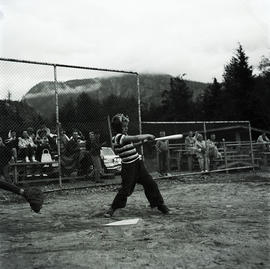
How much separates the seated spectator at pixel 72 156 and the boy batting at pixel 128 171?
5215 millimetres

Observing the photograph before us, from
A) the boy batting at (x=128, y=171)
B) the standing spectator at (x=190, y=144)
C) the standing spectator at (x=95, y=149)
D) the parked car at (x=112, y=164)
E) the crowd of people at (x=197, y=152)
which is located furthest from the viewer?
the standing spectator at (x=190, y=144)

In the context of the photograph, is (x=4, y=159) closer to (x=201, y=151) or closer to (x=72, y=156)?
(x=72, y=156)

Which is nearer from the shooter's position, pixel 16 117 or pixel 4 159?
pixel 4 159

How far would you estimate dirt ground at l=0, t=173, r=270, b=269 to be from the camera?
14.1 ft

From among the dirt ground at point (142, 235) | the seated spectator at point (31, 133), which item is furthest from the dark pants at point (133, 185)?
the seated spectator at point (31, 133)

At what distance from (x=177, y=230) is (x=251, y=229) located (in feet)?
3.17

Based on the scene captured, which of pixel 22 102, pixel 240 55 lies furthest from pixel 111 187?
pixel 240 55

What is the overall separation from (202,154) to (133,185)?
9156 mm

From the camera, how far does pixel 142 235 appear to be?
18.2 ft

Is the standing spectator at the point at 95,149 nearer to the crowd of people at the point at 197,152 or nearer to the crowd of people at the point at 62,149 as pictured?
the crowd of people at the point at 62,149

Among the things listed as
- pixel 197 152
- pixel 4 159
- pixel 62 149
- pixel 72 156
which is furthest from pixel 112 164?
pixel 4 159

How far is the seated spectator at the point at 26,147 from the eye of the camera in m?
12.2

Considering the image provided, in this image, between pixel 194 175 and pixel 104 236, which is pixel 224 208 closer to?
pixel 104 236

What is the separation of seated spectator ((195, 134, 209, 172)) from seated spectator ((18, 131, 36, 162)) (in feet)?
20.4
